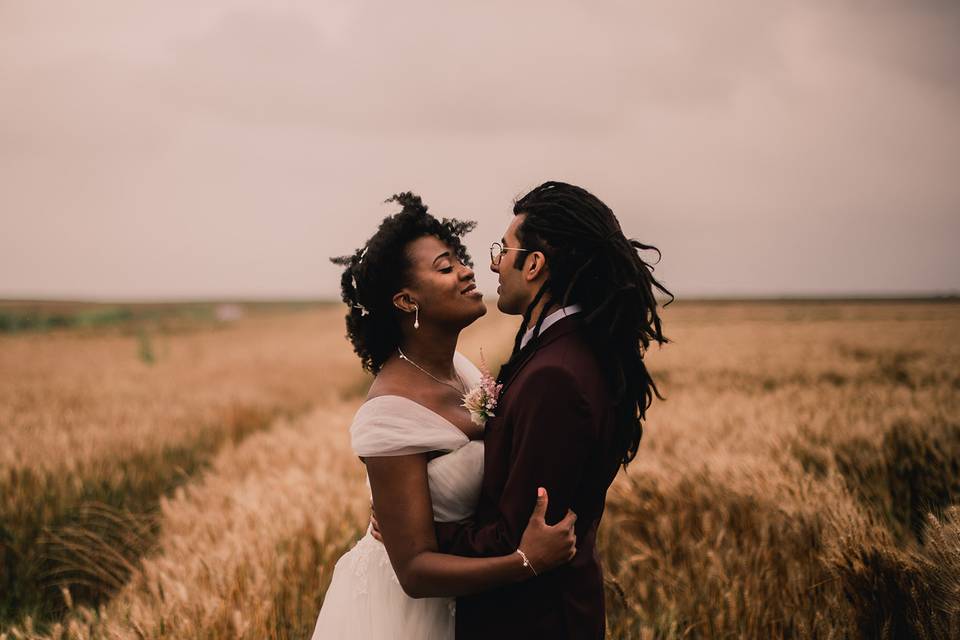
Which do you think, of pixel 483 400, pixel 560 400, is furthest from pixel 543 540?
pixel 483 400

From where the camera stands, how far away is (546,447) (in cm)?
179

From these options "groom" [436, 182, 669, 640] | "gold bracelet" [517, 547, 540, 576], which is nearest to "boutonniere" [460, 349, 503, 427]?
"groom" [436, 182, 669, 640]

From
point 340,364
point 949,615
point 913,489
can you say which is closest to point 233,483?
point 949,615

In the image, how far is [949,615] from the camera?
7.63ft

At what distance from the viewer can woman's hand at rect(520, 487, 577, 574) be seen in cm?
182

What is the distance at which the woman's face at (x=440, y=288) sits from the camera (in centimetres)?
238

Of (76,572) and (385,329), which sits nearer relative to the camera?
(385,329)

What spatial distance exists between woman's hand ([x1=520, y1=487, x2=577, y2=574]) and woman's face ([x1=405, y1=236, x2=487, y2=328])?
0.80 m

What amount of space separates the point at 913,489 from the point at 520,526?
4.23m

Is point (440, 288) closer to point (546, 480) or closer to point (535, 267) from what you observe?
point (535, 267)

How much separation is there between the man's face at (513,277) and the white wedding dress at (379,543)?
48 cm

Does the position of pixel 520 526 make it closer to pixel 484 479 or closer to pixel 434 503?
pixel 484 479

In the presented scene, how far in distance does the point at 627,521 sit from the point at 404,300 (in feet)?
9.99

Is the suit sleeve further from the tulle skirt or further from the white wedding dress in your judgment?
the tulle skirt
